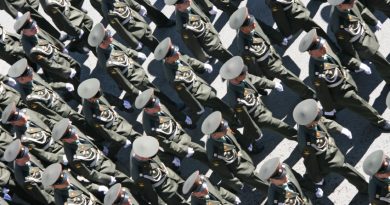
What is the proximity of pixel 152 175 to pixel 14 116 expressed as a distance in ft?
7.66

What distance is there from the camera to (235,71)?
12531mm

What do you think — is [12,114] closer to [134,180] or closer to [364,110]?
[134,180]

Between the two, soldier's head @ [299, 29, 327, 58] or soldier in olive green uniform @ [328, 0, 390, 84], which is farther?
soldier in olive green uniform @ [328, 0, 390, 84]

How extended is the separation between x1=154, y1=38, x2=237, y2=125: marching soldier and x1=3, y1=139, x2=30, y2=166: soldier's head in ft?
7.97

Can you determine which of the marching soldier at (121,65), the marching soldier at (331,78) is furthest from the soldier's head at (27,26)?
the marching soldier at (331,78)

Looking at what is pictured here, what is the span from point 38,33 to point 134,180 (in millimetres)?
3424

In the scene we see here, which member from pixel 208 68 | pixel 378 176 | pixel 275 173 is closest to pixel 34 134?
pixel 208 68

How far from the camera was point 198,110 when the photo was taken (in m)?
13.7

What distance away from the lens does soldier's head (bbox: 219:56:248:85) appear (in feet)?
41.0

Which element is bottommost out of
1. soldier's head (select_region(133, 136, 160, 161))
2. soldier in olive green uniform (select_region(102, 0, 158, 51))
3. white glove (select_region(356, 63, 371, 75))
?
soldier in olive green uniform (select_region(102, 0, 158, 51))

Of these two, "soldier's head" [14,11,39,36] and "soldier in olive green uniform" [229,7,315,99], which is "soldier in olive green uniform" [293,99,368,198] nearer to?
"soldier in olive green uniform" [229,7,315,99]

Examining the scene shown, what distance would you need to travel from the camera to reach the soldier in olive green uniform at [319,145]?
38.7 ft

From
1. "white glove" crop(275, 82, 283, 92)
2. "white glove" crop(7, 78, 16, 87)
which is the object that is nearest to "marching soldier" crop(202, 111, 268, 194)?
"white glove" crop(275, 82, 283, 92)

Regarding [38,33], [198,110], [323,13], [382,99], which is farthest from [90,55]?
[382,99]
